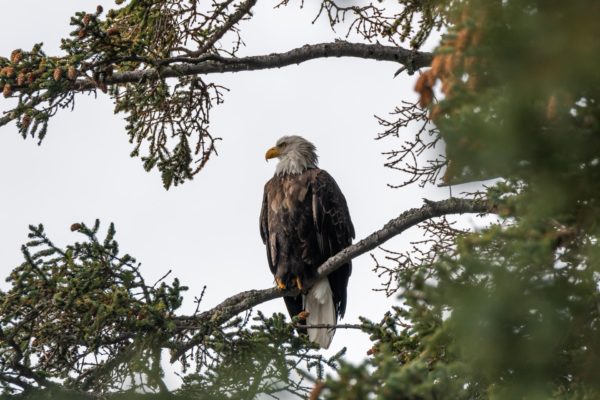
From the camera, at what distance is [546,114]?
115 inches

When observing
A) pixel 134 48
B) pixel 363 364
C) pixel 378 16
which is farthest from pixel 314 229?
pixel 363 364

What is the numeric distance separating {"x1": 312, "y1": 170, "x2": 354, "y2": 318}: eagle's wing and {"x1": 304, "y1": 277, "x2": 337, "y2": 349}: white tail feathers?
6.8 inches

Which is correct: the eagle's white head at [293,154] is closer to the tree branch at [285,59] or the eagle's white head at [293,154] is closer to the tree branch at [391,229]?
the tree branch at [285,59]

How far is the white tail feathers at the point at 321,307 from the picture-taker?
345 inches

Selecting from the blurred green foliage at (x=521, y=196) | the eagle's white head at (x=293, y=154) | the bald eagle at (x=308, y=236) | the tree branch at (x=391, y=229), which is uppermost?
the eagle's white head at (x=293, y=154)

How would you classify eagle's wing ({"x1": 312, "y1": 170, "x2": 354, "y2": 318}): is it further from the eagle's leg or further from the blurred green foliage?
the blurred green foliage

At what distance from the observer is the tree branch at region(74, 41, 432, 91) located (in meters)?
6.58

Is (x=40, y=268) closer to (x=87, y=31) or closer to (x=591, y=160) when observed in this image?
(x=87, y=31)

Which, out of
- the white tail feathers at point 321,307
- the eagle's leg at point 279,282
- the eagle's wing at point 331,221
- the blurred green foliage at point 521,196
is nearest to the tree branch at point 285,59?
the eagle's wing at point 331,221

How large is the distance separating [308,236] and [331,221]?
25 cm

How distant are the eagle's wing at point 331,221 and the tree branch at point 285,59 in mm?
1909

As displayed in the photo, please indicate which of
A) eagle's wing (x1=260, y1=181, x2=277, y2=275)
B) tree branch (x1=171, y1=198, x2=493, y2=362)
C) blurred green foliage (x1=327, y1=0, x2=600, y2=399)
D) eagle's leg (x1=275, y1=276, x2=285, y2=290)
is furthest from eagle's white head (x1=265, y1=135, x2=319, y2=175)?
blurred green foliage (x1=327, y1=0, x2=600, y2=399)

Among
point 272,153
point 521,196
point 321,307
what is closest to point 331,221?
point 321,307

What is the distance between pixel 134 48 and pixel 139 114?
103cm
